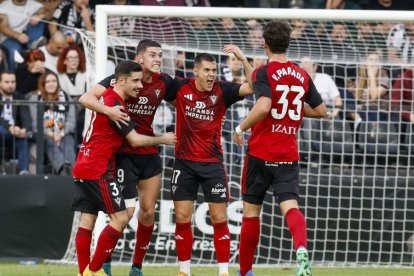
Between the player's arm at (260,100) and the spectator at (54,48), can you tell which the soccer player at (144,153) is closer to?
the player's arm at (260,100)

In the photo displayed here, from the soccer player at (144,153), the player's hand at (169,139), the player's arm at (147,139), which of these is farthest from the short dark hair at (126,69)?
the player's hand at (169,139)

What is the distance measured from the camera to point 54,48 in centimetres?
1703

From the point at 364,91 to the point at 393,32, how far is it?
0.89m

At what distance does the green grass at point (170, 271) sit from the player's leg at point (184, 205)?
1.63 m

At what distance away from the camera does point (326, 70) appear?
15867mm

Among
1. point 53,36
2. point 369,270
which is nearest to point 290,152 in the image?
point 369,270

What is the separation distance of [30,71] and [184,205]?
6.23 meters

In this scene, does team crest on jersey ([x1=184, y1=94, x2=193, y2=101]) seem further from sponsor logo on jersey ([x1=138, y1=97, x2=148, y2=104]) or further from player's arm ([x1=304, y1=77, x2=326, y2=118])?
player's arm ([x1=304, y1=77, x2=326, y2=118])

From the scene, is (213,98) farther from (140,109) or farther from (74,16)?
(74,16)

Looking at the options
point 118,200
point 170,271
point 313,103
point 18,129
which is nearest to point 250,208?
point 313,103

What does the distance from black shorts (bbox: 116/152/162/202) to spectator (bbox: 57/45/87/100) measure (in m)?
5.42

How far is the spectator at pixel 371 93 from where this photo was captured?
1547 cm

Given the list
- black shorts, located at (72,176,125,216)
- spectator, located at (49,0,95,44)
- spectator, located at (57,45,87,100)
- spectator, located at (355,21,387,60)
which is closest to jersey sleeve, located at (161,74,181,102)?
black shorts, located at (72,176,125,216)

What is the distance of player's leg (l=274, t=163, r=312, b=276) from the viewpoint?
10.0m
